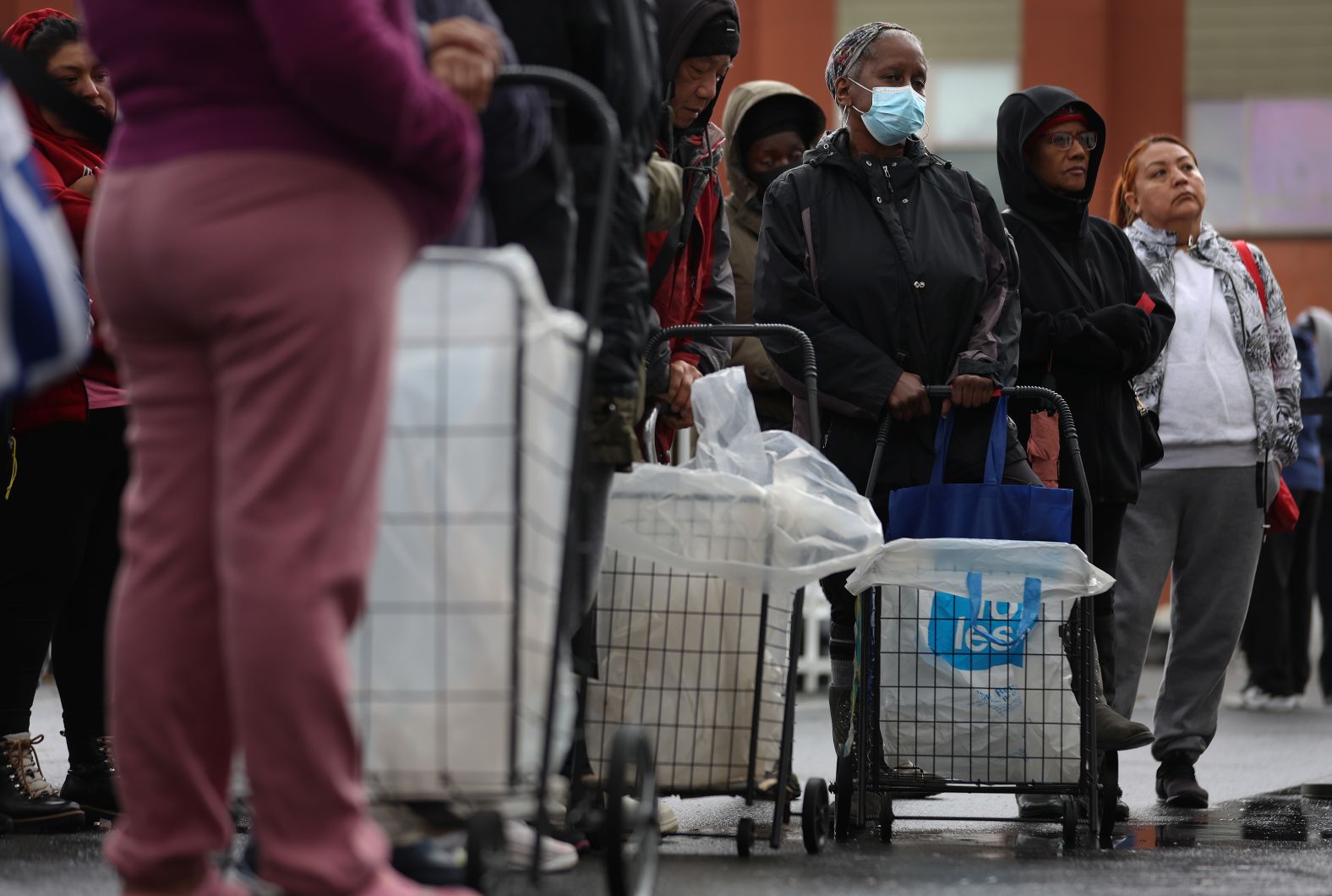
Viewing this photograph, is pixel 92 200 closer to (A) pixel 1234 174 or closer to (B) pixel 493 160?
(B) pixel 493 160

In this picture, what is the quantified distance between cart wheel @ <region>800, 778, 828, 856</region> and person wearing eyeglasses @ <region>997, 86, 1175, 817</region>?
1.21 m

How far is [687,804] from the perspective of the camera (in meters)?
5.54

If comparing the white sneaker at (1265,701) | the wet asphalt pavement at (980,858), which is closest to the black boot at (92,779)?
the wet asphalt pavement at (980,858)

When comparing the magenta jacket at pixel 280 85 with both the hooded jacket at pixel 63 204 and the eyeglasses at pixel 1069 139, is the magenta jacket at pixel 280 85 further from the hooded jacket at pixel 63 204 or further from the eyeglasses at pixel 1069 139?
the eyeglasses at pixel 1069 139

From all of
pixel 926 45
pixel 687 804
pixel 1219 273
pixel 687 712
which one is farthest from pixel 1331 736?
pixel 926 45

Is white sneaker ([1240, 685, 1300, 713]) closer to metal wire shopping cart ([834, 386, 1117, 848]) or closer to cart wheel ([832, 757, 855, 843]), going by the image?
metal wire shopping cart ([834, 386, 1117, 848])

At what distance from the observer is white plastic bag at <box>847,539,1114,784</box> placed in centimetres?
468

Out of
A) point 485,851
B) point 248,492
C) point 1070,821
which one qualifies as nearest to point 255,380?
point 248,492

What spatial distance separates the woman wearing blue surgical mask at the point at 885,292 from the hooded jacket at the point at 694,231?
0.43ft

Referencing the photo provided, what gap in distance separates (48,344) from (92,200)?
265 centimetres

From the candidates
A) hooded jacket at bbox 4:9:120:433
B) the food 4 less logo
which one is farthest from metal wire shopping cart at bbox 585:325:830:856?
hooded jacket at bbox 4:9:120:433

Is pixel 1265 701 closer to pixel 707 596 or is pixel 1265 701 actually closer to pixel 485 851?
pixel 707 596

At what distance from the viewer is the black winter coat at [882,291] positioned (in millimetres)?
5172

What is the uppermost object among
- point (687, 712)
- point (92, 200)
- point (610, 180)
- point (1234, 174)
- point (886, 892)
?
point (1234, 174)
